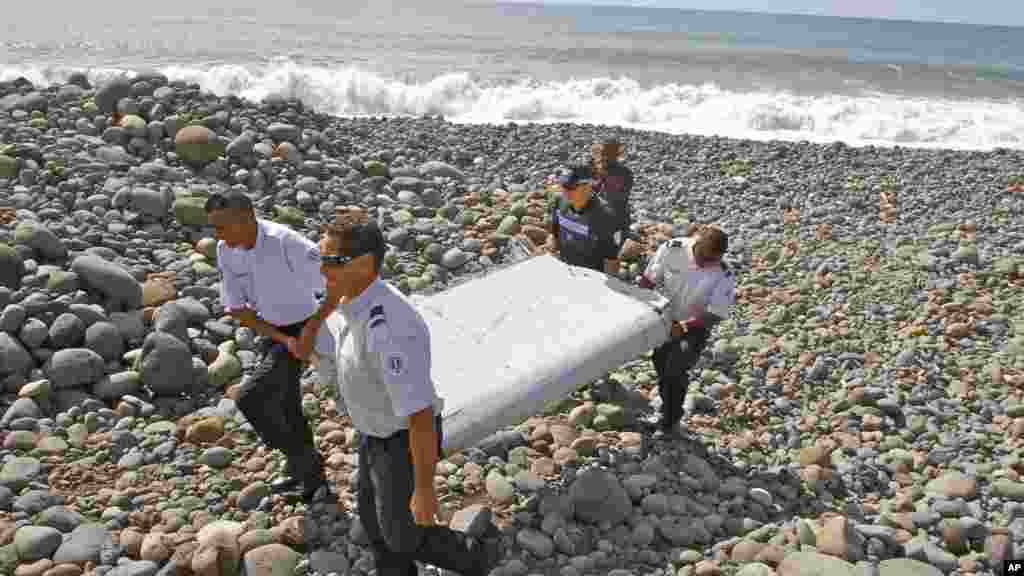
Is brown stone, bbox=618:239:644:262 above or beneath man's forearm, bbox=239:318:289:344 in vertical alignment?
beneath

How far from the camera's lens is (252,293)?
4.02 m

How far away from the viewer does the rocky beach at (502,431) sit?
3918 millimetres

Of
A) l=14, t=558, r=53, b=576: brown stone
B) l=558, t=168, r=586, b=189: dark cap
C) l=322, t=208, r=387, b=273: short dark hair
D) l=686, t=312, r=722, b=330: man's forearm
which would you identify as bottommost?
l=14, t=558, r=53, b=576: brown stone

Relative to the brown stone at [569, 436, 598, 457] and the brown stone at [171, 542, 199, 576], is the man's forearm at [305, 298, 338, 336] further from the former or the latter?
the brown stone at [569, 436, 598, 457]

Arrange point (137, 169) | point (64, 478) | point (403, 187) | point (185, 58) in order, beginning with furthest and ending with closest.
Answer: point (185, 58) < point (403, 187) < point (137, 169) < point (64, 478)

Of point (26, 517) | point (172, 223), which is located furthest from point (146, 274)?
point (26, 517)

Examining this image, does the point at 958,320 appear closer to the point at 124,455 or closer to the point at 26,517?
the point at 124,455

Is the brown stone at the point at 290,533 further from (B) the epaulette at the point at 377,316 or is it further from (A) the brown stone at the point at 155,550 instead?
(B) the epaulette at the point at 377,316

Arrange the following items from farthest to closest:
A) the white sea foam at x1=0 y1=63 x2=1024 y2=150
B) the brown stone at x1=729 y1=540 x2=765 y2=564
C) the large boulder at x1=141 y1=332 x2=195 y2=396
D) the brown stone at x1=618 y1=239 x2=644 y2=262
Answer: the white sea foam at x1=0 y1=63 x2=1024 y2=150 → the brown stone at x1=618 y1=239 x2=644 y2=262 → the large boulder at x1=141 y1=332 x2=195 y2=396 → the brown stone at x1=729 y1=540 x2=765 y2=564

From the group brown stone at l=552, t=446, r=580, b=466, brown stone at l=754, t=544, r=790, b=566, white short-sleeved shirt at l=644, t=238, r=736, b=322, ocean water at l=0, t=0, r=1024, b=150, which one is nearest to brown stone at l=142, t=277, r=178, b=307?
brown stone at l=552, t=446, r=580, b=466

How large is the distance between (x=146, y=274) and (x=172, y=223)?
1.10 meters

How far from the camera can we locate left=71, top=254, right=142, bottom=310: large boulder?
19.4 ft

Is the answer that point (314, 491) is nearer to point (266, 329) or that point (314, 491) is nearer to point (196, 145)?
point (266, 329)

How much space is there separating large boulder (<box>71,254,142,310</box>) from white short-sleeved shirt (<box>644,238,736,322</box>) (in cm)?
403
